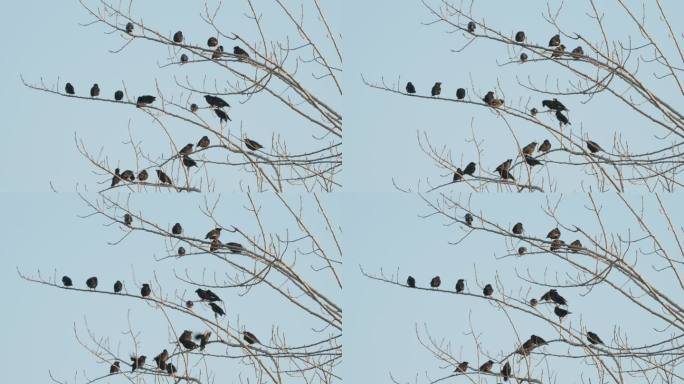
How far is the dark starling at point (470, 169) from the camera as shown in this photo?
4645mm

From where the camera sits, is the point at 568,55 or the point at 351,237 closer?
the point at 568,55

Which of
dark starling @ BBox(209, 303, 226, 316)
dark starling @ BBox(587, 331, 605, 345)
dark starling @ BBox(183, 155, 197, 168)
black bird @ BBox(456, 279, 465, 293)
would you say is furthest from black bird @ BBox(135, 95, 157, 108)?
dark starling @ BBox(587, 331, 605, 345)

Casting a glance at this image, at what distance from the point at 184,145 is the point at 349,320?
3.63 feet

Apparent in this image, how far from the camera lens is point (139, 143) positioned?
190 inches

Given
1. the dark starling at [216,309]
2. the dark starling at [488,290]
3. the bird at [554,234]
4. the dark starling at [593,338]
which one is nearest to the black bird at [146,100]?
the dark starling at [216,309]

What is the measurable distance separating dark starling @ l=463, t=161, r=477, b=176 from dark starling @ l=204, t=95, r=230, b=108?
1120 millimetres

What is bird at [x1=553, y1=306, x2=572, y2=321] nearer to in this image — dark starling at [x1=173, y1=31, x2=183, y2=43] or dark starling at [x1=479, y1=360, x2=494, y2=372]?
dark starling at [x1=479, y1=360, x2=494, y2=372]

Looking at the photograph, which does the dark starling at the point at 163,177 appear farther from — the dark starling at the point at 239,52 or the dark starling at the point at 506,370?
the dark starling at the point at 506,370

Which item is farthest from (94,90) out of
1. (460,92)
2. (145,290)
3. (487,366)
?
(487,366)

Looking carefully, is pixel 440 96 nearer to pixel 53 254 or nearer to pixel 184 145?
pixel 184 145

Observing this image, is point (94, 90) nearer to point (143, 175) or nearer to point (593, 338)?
point (143, 175)

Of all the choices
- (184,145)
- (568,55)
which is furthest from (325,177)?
(568,55)

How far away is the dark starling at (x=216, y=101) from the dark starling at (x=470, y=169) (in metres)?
1.12

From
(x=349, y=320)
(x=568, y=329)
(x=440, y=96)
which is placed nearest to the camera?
(x=568, y=329)
